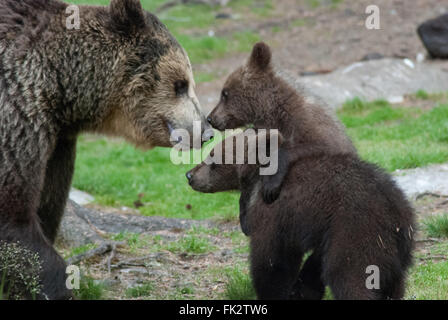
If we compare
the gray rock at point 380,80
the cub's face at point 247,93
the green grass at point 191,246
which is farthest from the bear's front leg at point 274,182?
the gray rock at point 380,80

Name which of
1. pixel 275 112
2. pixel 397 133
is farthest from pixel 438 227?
pixel 397 133

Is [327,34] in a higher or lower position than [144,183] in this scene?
higher

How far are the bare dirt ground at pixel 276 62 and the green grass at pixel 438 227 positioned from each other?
13cm

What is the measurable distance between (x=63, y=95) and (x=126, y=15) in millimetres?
810

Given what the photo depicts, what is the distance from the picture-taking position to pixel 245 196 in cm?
627

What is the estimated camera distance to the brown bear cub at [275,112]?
6.62 metres

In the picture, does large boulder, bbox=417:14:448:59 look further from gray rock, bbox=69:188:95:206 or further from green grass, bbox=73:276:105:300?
green grass, bbox=73:276:105:300

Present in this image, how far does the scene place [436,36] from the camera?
15.9 metres

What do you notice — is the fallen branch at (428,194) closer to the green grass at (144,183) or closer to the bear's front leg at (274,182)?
the green grass at (144,183)

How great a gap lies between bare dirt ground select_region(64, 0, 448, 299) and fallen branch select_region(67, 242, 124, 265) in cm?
7

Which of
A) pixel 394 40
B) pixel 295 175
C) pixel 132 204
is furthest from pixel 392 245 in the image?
pixel 394 40

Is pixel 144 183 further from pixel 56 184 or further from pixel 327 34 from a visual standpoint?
pixel 327 34
